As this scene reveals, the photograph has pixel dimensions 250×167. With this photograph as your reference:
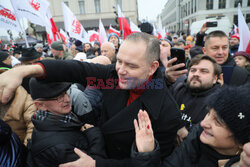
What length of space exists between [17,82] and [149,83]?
1058mm

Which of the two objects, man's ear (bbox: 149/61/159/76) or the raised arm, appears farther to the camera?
man's ear (bbox: 149/61/159/76)

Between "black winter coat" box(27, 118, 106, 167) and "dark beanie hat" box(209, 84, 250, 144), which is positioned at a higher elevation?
"dark beanie hat" box(209, 84, 250, 144)

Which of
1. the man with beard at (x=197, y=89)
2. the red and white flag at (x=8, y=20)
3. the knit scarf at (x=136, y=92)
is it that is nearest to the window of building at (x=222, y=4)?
the man with beard at (x=197, y=89)

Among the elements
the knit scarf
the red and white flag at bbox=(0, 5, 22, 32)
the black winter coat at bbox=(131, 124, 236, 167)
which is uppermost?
the red and white flag at bbox=(0, 5, 22, 32)

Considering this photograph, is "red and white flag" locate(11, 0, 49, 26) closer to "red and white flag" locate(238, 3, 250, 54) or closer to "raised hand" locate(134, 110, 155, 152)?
"raised hand" locate(134, 110, 155, 152)

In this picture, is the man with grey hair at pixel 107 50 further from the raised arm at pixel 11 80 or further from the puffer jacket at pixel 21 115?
the raised arm at pixel 11 80

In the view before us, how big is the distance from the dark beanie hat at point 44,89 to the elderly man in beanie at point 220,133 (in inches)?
32.5

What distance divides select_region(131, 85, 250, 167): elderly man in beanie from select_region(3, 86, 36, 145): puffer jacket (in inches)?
63.8

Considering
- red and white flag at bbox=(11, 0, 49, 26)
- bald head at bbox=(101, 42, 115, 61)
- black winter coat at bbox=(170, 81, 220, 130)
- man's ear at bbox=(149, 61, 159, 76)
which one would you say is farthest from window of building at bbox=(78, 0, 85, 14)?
man's ear at bbox=(149, 61, 159, 76)

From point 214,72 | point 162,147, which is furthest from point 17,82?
point 214,72

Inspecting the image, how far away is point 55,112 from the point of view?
158cm

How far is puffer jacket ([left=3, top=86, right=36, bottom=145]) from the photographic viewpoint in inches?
80.2

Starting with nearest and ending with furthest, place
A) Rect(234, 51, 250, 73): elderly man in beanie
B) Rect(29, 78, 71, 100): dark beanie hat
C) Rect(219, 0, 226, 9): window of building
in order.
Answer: Rect(29, 78, 71, 100): dark beanie hat < Rect(234, 51, 250, 73): elderly man in beanie < Rect(219, 0, 226, 9): window of building

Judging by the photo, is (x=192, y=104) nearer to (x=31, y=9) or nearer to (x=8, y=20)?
(x=31, y=9)
